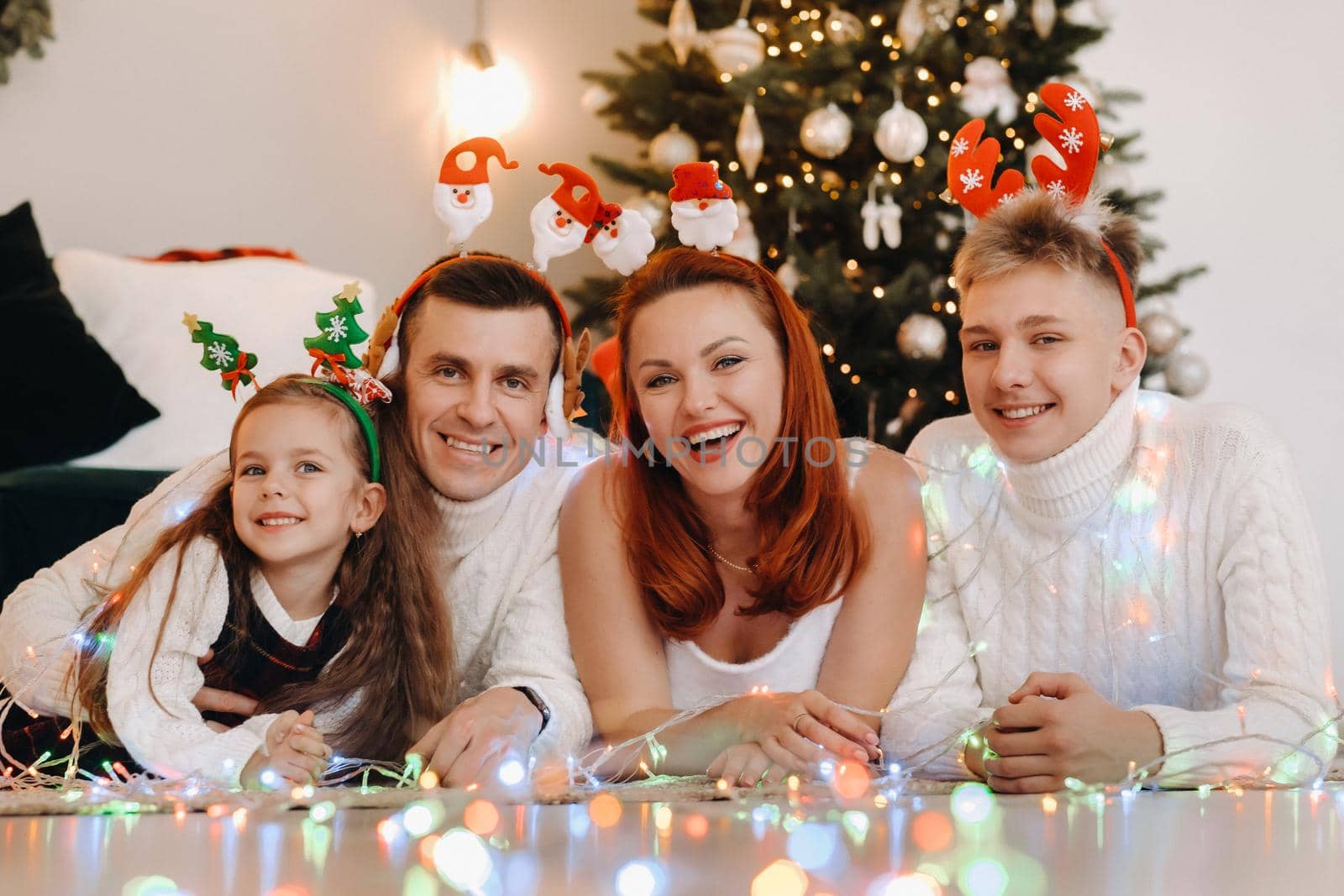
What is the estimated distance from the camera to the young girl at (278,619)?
1330mm

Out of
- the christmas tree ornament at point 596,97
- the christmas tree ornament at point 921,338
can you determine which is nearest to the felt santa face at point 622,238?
the christmas tree ornament at point 921,338

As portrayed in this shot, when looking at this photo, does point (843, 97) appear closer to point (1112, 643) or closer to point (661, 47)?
point (661, 47)

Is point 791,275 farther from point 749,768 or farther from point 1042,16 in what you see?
point 749,768

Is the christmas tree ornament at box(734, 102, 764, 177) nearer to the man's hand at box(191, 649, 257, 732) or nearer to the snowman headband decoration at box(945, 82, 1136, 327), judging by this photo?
the snowman headband decoration at box(945, 82, 1136, 327)

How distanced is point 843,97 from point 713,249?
4.82 ft

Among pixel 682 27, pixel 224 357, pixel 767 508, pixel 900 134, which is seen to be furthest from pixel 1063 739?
pixel 682 27

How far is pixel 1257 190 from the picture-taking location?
144 inches

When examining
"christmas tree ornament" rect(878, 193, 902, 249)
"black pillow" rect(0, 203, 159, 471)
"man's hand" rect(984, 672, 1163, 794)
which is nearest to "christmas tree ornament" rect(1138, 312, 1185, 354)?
"christmas tree ornament" rect(878, 193, 902, 249)

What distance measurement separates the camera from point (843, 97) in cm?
292

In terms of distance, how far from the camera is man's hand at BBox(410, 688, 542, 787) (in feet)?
4.28

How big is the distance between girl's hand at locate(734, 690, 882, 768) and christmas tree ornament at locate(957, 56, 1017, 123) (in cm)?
197

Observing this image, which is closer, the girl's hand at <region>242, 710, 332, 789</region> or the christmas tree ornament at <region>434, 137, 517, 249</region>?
the girl's hand at <region>242, 710, 332, 789</region>

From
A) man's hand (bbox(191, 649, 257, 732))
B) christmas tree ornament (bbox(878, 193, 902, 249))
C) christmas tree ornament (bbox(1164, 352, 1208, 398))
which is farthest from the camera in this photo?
christmas tree ornament (bbox(1164, 352, 1208, 398))


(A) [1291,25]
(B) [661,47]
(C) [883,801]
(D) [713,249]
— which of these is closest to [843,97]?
(B) [661,47]
